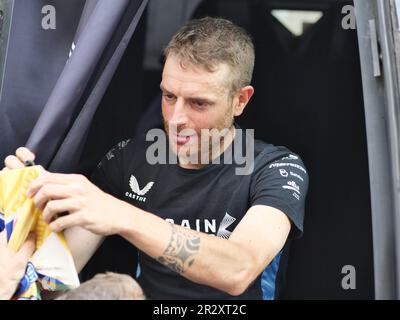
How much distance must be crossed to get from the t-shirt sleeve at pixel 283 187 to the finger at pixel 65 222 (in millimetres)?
618

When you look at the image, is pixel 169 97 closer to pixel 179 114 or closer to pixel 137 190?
pixel 179 114

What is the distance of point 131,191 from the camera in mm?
2115

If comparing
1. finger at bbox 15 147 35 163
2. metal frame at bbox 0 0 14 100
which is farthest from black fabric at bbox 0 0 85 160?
finger at bbox 15 147 35 163

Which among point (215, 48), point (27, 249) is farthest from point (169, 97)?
point (27, 249)

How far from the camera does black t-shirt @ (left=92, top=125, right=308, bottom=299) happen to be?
1984mm

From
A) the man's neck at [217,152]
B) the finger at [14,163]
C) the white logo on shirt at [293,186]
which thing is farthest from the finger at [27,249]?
the white logo on shirt at [293,186]

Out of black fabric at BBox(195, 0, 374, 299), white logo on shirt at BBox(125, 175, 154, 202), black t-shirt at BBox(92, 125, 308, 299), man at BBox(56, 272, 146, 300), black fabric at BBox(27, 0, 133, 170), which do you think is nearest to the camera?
man at BBox(56, 272, 146, 300)

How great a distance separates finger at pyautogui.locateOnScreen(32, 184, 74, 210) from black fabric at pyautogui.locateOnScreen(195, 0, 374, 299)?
1.11 metres

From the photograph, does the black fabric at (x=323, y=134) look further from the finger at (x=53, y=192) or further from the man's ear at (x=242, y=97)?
the finger at (x=53, y=192)

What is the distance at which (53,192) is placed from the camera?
144cm

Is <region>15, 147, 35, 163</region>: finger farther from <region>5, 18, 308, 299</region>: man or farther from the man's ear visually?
the man's ear

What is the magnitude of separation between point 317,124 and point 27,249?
1.28 metres

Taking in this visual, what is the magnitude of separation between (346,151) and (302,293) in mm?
576

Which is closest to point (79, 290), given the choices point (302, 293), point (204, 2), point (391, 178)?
point (391, 178)
